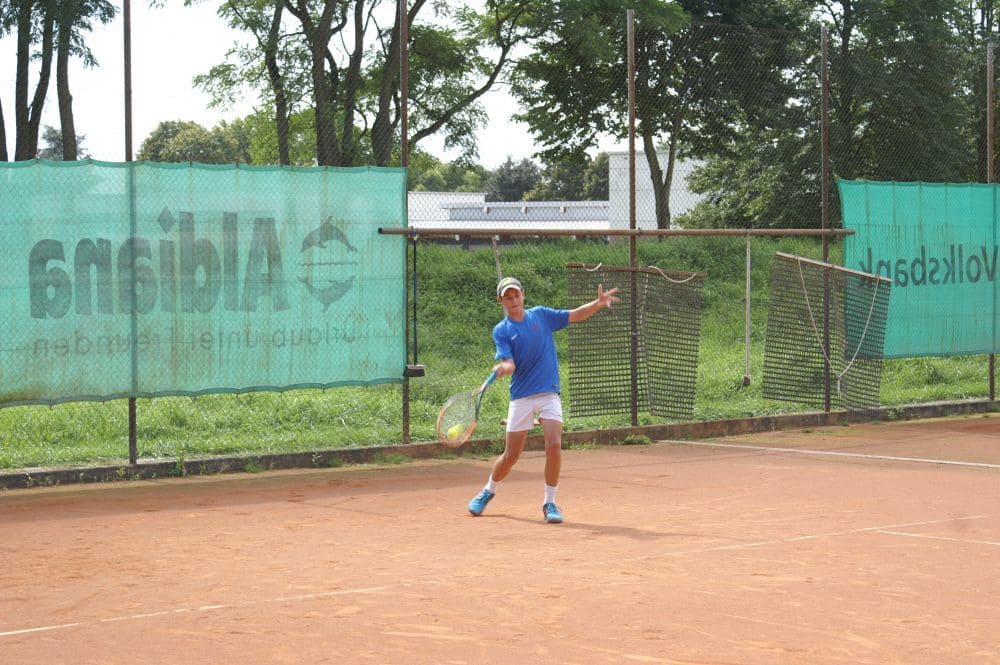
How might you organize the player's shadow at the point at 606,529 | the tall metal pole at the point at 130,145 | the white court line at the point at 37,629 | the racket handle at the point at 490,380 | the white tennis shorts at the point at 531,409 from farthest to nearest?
the tall metal pole at the point at 130,145
the white tennis shorts at the point at 531,409
the racket handle at the point at 490,380
the player's shadow at the point at 606,529
the white court line at the point at 37,629

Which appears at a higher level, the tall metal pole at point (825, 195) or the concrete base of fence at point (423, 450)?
the tall metal pole at point (825, 195)

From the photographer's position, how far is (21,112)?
45.1ft

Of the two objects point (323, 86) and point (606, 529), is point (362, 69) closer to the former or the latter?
point (323, 86)

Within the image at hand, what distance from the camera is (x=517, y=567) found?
752 centimetres

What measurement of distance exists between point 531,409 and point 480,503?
0.75 m

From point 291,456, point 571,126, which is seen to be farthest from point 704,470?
point 571,126

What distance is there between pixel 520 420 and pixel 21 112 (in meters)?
7.10

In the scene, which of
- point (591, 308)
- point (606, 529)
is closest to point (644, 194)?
point (591, 308)

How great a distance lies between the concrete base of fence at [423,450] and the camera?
10969 mm

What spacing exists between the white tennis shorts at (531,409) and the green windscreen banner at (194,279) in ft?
9.31

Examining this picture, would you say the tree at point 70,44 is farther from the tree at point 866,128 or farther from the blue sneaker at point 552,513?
the tree at point 866,128

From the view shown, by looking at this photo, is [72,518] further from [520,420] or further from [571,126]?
[571,126]

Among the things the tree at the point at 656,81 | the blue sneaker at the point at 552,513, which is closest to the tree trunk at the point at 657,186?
the tree at the point at 656,81

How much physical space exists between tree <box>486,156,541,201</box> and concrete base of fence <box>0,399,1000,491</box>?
7089 centimetres
